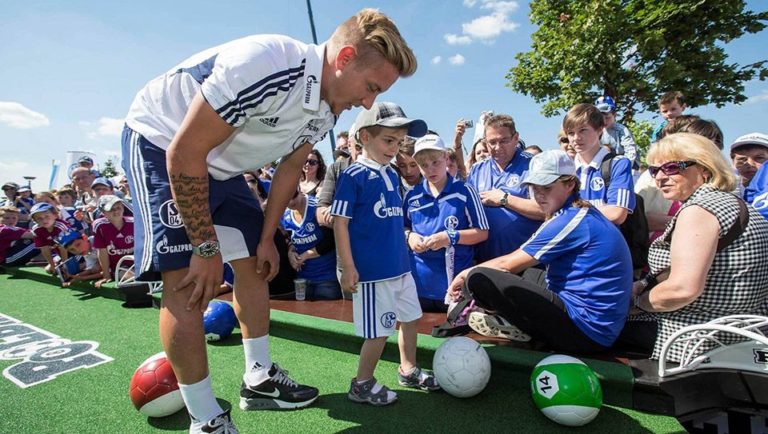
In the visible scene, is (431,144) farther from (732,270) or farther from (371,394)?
(732,270)

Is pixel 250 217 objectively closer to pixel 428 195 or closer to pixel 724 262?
pixel 428 195

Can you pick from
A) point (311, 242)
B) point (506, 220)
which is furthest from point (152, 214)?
point (506, 220)

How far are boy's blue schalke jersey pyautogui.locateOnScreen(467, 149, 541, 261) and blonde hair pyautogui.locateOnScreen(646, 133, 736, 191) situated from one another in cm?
167

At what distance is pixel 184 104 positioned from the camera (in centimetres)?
181

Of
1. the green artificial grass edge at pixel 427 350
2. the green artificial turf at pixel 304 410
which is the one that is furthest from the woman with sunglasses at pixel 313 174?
the green artificial turf at pixel 304 410

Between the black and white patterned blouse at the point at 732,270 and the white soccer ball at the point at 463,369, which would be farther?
the white soccer ball at the point at 463,369

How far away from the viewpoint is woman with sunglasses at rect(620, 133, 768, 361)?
2004 mm

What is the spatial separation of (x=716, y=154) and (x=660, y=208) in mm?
2644

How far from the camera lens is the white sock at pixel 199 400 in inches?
70.9

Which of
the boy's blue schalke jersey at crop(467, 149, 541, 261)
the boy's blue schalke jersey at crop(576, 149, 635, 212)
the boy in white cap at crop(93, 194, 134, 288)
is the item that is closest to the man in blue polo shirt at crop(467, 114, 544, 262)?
the boy's blue schalke jersey at crop(467, 149, 541, 261)

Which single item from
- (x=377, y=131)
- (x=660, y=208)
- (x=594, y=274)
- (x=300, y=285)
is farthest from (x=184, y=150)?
(x=660, y=208)

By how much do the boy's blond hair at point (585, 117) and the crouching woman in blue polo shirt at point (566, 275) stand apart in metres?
1.42

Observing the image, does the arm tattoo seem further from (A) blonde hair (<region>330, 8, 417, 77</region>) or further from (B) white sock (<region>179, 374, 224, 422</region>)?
(A) blonde hair (<region>330, 8, 417, 77</region>)

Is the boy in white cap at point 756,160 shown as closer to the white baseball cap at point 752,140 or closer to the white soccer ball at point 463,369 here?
the white baseball cap at point 752,140
